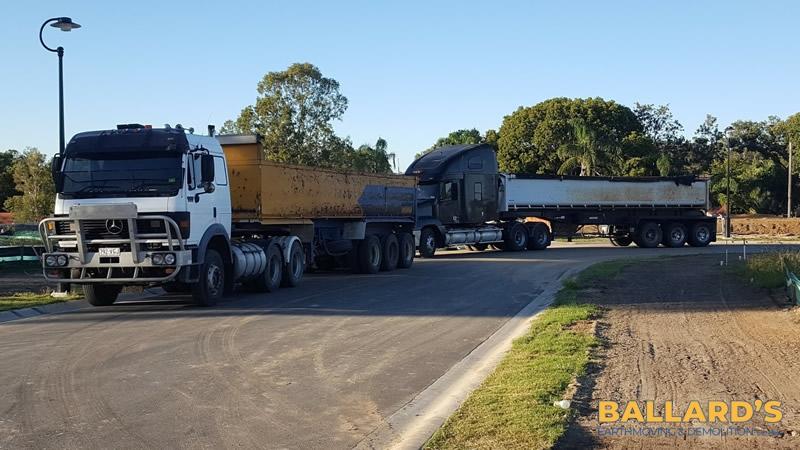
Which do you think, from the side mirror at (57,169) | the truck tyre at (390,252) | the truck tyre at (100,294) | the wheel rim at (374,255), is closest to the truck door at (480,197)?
the truck tyre at (390,252)

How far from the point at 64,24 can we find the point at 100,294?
6.60 meters

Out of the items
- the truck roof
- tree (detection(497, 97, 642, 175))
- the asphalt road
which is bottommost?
the asphalt road

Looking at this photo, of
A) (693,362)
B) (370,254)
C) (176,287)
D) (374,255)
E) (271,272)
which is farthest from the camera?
(374,255)

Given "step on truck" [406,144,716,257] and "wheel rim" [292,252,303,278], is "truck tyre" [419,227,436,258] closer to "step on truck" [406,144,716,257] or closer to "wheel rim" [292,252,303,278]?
"step on truck" [406,144,716,257]

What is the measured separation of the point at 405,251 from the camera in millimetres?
25047

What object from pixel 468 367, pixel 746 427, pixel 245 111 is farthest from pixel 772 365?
pixel 245 111

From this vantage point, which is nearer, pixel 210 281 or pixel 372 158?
pixel 210 281

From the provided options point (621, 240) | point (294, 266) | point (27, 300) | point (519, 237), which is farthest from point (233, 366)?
point (621, 240)

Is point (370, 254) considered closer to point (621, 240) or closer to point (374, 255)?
point (374, 255)

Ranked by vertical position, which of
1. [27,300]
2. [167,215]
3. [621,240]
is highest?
[167,215]

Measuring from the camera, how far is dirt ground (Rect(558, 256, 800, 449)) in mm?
5918

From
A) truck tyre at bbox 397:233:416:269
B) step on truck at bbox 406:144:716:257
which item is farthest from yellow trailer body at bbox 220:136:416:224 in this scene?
step on truck at bbox 406:144:716:257

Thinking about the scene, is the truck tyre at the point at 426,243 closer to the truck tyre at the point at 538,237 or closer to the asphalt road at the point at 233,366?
the truck tyre at the point at 538,237

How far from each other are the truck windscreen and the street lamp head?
488cm
